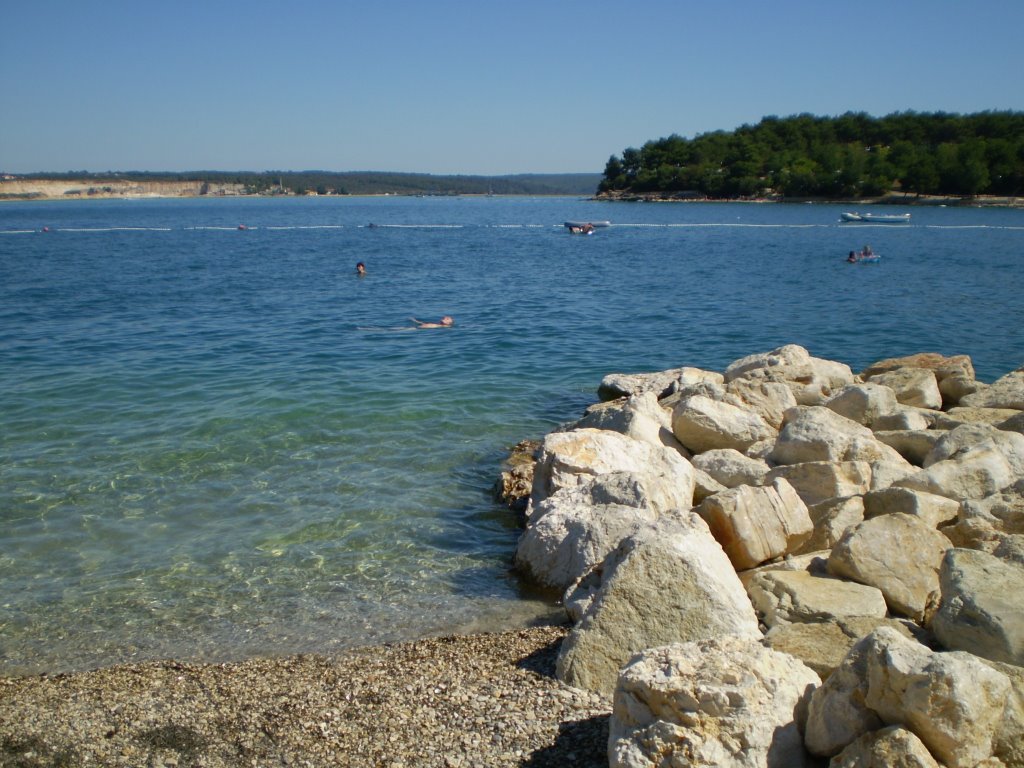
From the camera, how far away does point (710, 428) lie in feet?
36.4

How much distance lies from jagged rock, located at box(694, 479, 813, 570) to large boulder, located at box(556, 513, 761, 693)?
56.2 inches

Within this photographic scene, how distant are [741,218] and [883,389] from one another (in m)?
81.3

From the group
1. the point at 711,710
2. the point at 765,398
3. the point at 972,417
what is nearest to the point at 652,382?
the point at 765,398

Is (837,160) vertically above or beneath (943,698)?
above

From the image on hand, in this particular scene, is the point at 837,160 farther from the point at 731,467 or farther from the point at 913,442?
the point at 731,467

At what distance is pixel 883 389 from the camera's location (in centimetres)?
1207

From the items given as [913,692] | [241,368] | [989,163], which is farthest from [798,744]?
[989,163]

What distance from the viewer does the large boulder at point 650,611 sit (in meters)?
6.02

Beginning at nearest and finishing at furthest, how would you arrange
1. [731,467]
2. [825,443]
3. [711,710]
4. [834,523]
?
1. [711,710]
2. [834,523]
3. [825,443]
4. [731,467]

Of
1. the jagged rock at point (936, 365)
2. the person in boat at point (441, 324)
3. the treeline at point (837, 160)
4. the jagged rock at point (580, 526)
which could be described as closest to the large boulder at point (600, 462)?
the jagged rock at point (580, 526)

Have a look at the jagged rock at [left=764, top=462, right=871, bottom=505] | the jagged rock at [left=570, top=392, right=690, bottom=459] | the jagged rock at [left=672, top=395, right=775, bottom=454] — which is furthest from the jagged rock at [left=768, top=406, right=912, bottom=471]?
the jagged rock at [left=570, top=392, right=690, bottom=459]

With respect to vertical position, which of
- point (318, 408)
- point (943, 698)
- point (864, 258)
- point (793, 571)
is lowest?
point (318, 408)

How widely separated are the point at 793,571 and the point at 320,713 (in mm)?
4077

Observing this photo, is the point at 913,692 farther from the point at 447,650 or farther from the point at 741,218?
the point at 741,218
